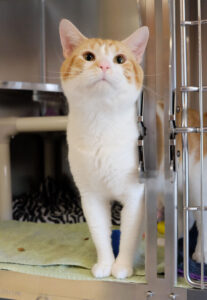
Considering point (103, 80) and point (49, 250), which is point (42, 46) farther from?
point (49, 250)

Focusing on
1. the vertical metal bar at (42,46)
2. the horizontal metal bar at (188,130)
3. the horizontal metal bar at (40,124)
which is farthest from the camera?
the horizontal metal bar at (40,124)

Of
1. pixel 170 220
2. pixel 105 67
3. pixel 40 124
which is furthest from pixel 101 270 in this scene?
pixel 40 124

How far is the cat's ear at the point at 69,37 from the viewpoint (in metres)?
0.81

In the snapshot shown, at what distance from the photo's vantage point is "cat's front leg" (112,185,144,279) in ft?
2.63

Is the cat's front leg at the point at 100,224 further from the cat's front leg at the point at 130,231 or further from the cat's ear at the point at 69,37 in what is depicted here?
the cat's ear at the point at 69,37

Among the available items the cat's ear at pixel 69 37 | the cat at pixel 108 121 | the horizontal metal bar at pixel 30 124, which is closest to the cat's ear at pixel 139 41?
the cat at pixel 108 121

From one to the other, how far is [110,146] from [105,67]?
179mm

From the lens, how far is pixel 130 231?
823 mm

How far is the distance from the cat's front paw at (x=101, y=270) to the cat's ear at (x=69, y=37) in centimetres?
50

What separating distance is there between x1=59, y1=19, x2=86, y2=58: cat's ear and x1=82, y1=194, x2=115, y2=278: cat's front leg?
1.18 ft

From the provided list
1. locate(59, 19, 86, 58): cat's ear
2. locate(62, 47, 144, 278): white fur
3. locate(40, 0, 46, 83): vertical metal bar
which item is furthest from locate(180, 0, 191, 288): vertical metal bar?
locate(40, 0, 46, 83): vertical metal bar

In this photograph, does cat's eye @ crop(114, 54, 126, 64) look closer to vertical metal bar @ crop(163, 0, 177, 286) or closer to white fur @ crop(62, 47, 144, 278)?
white fur @ crop(62, 47, 144, 278)

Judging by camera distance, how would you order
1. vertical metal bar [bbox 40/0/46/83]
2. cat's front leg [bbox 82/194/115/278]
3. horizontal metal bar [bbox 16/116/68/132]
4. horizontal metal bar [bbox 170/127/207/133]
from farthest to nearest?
horizontal metal bar [bbox 16/116/68/132]
vertical metal bar [bbox 40/0/46/83]
cat's front leg [bbox 82/194/115/278]
horizontal metal bar [bbox 170/127/207/133]

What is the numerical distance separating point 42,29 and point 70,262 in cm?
79
